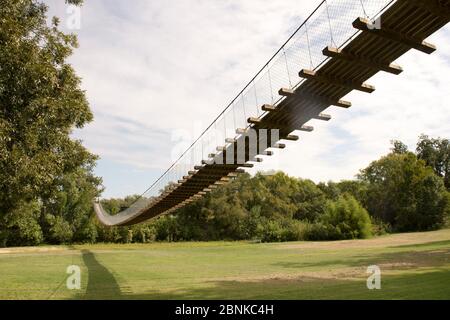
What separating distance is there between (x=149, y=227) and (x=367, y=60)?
131 ft

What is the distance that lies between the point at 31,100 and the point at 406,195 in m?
41.4

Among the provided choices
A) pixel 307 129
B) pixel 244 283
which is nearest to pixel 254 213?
pixel 244 283

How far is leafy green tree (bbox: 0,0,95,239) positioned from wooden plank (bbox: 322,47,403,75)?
616 centimetres

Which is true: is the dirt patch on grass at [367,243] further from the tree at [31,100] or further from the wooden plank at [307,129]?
the tree at [31,100]

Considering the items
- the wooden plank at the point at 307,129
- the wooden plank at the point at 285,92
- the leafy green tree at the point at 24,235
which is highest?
the wooden plank at the point at 285,92

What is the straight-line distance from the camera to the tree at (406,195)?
1628 inches

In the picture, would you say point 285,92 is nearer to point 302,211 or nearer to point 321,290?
point 321,290

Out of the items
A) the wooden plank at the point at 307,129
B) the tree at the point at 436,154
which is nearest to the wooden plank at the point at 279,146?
the wooden plank at the point at 307,129

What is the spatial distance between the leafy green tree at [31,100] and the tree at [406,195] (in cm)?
3811

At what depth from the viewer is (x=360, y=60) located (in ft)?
21.0

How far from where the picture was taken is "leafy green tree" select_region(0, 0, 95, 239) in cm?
891

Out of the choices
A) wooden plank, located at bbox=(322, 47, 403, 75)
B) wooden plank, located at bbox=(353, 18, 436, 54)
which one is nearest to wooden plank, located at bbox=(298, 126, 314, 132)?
wooden plank, located at bbox=(322, 47, 403, 75)

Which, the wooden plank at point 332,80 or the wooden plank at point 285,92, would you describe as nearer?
the wooden plank at point 332,80
